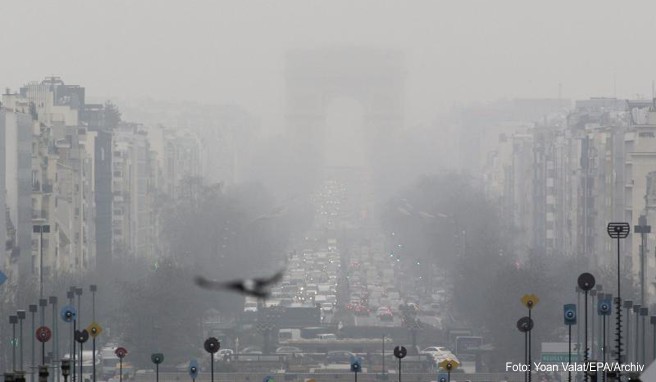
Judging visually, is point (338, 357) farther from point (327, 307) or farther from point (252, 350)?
point (327, 307)

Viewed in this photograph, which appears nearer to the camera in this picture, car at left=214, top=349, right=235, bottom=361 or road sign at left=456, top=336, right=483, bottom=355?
car at left=214, top=349, right=235, bottom=361

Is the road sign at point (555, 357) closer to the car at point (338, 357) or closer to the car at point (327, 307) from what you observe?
the car at point (338, 357)

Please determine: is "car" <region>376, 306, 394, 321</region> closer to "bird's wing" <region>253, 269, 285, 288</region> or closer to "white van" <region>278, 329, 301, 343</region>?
"white van" <region>278, 329, 301, 343</region>

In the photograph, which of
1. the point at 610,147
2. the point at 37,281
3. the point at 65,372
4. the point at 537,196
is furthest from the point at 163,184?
the point at 65,372

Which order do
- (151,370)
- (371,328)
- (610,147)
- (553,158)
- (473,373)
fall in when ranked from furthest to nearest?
(553,158) < (610,147) < (371,328) < (151,370) < (473,373)

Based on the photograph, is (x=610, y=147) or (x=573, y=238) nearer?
(x=610, y=147)

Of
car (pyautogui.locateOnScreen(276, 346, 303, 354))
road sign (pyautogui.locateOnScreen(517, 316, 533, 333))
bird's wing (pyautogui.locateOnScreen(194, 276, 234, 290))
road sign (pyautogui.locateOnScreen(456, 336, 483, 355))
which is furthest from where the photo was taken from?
car (pyautogui.locateOnScreen(276, 346, 303, 354))

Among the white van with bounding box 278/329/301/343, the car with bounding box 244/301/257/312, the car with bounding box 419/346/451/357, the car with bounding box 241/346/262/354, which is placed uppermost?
the car with bounding box 244/301/257/312

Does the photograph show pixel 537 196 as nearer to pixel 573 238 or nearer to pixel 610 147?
pixel 573 238

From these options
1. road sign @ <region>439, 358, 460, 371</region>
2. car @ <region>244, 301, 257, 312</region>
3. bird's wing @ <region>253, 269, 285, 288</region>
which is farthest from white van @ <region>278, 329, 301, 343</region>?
bird's wing @ <region>253, 269, 285, 288</region>

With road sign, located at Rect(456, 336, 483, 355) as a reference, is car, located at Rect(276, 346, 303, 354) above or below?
below
